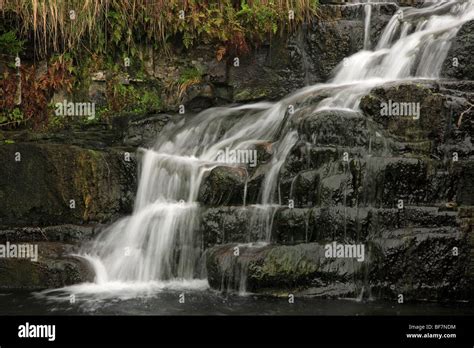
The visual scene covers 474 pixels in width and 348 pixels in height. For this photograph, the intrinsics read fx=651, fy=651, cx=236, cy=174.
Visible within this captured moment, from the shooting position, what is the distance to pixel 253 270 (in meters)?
7.66

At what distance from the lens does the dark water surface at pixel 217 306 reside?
6.97m

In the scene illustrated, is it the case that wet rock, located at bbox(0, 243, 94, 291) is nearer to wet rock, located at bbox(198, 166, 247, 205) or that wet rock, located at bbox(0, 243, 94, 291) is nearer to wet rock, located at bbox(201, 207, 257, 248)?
wet rock, located at bbox(201, 207, 257, 248)

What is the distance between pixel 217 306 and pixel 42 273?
261cm

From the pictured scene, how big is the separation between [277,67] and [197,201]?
417 centimetres

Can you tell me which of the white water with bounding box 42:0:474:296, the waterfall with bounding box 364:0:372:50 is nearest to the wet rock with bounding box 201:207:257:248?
the white water with bounding box 42:0:474:296

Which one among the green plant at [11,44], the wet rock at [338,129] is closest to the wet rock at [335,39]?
the wet rock at [338,129]

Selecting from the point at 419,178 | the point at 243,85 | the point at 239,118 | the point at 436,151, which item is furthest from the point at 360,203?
the point at 243,85

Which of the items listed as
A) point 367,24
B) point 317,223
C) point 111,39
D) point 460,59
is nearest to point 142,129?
point 111,39

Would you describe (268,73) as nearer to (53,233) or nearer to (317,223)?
(317,223)

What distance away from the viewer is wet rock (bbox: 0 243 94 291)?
8.44 metres

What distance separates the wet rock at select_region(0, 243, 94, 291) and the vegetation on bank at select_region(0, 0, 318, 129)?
3.52 metres

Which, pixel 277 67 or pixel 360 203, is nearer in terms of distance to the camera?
pixel 360 203

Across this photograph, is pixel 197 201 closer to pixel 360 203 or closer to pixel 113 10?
pixel 360 203

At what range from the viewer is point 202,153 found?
34.6 feet
